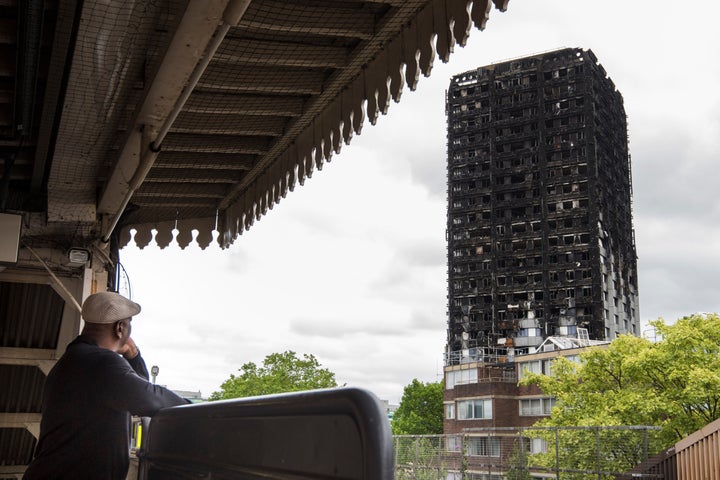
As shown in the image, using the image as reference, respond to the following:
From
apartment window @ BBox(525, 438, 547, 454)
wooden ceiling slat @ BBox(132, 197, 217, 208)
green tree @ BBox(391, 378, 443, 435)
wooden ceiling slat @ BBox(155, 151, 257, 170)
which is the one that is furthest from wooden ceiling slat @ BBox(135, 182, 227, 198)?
green tree @ BBox(391, 378, 443, 435)

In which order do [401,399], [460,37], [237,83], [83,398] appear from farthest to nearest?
[401,399] < [237,83] < [460,37] < [83,398]

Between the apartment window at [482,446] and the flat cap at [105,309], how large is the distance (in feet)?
104

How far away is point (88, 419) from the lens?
2010mm

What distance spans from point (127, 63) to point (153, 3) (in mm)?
478

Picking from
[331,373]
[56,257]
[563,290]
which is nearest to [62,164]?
[56,257]

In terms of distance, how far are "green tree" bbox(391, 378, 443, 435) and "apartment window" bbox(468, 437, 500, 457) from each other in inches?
869

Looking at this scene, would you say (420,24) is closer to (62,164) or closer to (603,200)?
(62,164)

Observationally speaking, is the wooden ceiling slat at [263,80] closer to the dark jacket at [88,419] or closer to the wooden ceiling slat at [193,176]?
the wooden ceiling slat at [193,176]

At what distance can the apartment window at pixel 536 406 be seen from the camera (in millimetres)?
45531

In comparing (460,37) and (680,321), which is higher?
(680,321)

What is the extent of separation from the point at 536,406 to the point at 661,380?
60.0ft

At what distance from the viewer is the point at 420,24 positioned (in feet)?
12.0

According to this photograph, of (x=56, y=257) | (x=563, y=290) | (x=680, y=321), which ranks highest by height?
(x=563, y=290)

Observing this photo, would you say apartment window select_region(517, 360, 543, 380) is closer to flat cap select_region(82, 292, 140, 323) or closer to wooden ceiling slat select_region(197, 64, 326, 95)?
wooden ceiling slat select_region(197, 64, 326, 95)
